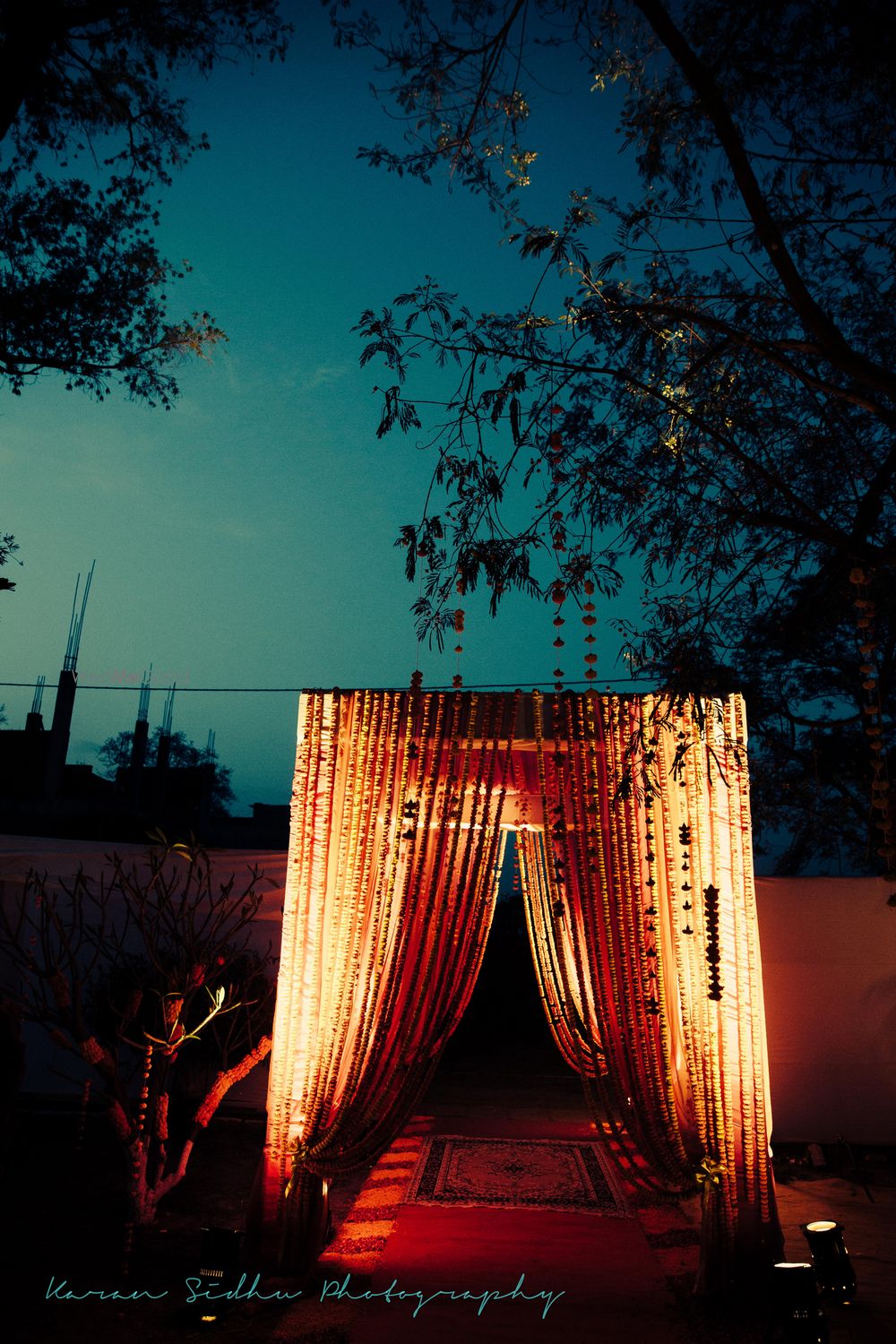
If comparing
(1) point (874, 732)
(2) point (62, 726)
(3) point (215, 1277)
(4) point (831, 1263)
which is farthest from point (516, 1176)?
(2) point (62, 726)

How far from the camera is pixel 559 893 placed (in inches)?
143

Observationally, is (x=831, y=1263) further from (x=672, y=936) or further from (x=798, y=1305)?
(x=672, y=936)

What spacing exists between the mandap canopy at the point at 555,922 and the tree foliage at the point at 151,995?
2.44ft

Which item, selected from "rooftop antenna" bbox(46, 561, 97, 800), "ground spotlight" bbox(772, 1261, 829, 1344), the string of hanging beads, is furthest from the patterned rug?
"rooftop antenna" bbox(46, 561, 97, 800)

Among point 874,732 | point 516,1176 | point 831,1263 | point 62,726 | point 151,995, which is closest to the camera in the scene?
point 874,732

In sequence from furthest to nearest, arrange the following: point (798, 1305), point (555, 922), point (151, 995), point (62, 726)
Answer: point (62, 726) → point (151, 995) → point (555, 922) → point (798, 1305)

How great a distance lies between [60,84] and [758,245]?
4333 millimetres

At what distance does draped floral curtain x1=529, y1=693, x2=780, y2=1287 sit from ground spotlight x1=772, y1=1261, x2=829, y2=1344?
0.34 meters

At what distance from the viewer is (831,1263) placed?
3326 mm

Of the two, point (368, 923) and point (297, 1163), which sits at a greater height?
point (368, 923)

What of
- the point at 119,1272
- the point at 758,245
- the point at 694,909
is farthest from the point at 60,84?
the point at 119,1272

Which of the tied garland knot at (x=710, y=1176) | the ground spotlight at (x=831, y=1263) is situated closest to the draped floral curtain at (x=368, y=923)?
the tied garland knot at (x=710, y=1176)

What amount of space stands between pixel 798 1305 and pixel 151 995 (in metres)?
3.66

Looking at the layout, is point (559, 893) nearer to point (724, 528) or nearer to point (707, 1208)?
point (707, 1208)
